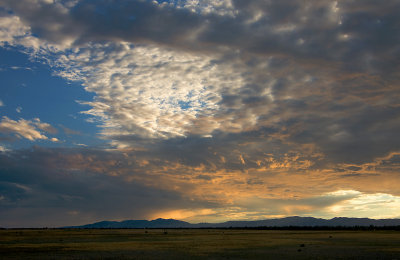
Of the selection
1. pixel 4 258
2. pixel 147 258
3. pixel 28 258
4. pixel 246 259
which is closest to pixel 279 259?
pixel 246 259

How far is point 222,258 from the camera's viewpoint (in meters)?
31.5

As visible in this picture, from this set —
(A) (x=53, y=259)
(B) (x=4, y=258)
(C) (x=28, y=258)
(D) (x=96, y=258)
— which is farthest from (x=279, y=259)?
(B) (x=4, y=258)

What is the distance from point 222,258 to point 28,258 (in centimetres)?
1822

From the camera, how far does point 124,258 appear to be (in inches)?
1234

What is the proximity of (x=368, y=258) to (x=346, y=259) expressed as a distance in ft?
6.73

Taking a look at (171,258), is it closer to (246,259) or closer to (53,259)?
(246,259)

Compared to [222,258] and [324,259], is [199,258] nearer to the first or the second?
[222,258]

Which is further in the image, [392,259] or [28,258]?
[28,258]

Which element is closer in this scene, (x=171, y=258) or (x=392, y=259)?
(x=392, y=259)

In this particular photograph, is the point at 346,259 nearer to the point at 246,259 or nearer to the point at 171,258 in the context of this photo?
the point at 246,259

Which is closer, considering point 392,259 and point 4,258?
point 392,259

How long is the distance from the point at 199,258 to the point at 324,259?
11.1m

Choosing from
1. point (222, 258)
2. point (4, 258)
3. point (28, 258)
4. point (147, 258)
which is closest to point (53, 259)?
point (28, 258)

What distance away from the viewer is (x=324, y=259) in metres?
29.9
